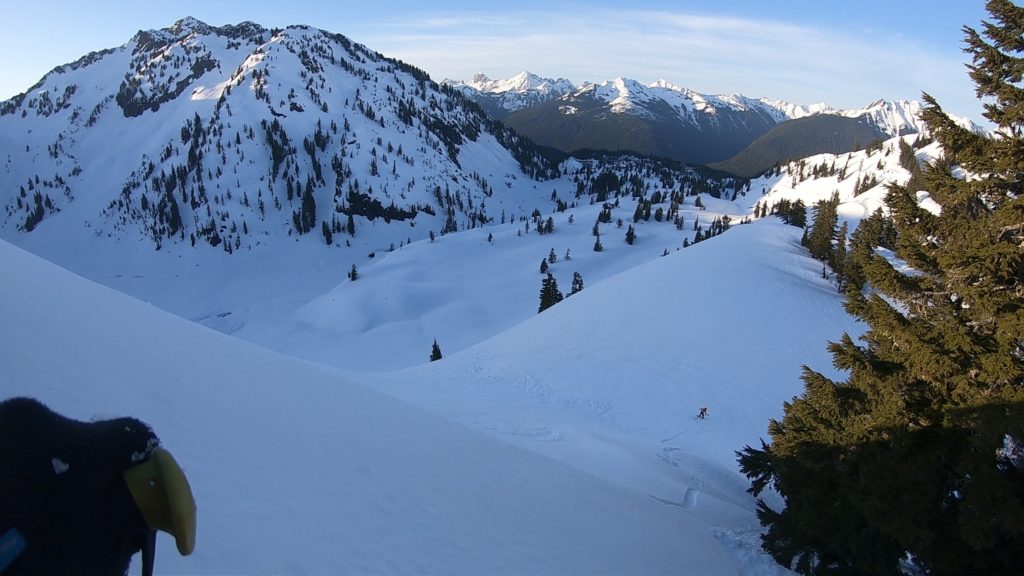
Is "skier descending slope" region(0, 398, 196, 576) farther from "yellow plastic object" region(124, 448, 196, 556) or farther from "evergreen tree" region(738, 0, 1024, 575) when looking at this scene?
"evergreen tree" region(738, 0, 1024, 575)

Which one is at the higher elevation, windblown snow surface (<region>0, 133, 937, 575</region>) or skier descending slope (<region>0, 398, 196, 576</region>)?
skier descending slope (<region>0, 398, 196, 576</region>)

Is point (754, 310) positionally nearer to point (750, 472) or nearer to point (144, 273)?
point (750, 472)

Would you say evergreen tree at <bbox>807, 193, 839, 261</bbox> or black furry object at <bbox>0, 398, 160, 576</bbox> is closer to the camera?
black furry object at <bbox>0, 398, 160, 576</bbox>

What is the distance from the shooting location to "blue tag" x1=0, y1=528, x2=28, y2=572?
70.1 inches

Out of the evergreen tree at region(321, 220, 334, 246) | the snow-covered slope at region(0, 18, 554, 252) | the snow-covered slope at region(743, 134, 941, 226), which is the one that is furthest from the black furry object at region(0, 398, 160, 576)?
the evergreen tree at region(321, 220, 334, 246)

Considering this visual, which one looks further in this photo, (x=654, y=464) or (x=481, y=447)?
(x=654, y=464)

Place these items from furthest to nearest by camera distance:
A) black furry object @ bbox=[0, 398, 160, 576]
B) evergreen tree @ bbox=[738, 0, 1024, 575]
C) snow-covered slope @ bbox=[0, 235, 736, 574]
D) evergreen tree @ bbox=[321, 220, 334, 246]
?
evergreen tree @ bbox=[321, 220, 334, 246], evergreen tree @ bbox=[738, 0, 1024, 575], snow-covered slope @ bbox=[0, 235, 736, 574], black furry object @ bbox=[0, 398, 160, 576]

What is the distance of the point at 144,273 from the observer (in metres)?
135

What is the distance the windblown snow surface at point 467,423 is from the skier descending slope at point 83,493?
99.0 inches

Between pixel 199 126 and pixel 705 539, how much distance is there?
20607 centimetres

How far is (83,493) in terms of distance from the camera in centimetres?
202

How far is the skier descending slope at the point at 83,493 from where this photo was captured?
75.2 inches

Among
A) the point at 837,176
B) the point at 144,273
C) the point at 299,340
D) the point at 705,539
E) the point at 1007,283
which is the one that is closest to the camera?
the point at 1007,283

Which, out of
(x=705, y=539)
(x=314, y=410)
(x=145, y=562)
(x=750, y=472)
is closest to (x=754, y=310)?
(x=750, y=472)
